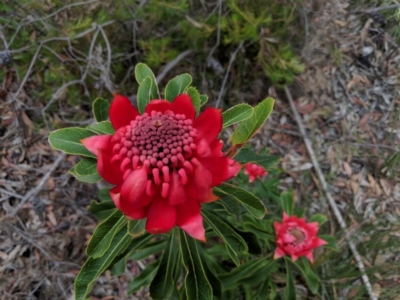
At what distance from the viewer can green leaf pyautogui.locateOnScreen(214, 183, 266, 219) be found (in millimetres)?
1901

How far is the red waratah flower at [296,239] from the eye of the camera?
2.74 meters

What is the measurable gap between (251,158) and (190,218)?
878 millimetres

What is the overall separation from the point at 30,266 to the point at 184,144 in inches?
103

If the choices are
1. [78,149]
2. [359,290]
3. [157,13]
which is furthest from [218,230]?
[157,13]

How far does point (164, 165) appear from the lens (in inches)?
63.7

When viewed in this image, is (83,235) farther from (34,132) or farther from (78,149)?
(78,149)

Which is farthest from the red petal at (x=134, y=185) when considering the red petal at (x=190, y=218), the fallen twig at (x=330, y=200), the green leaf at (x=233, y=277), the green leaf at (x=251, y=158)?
the fallen twig at (x=330, y=200)

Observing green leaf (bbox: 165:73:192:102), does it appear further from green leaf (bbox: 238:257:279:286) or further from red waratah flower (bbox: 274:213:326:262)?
green leaf (bbox: 238:257:279:286)

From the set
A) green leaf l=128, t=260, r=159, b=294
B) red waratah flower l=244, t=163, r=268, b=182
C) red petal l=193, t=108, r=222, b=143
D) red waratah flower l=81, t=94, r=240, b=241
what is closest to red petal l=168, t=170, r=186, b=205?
red waratah flower l=81, t=94, r=240, b=241

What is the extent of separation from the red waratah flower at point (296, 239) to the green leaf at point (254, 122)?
1.12 metres

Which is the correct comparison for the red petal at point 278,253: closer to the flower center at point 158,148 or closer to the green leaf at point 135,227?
the green leaf at point 135,227

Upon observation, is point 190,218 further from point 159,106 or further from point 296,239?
point 296,239

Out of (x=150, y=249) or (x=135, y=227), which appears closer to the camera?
(x=135, y=227)

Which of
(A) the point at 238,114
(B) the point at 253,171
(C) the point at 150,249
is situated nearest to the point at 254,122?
(A) the point at 238,114
